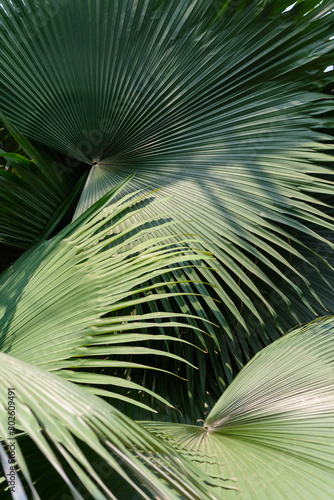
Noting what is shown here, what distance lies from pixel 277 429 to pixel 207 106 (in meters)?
1.11

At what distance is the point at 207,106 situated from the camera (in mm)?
1483

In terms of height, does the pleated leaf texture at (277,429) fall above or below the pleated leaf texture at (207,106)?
below

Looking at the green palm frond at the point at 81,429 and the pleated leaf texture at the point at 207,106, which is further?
the pleated leaf texture at the point at 207,106

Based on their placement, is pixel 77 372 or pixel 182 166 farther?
pixel 182 166

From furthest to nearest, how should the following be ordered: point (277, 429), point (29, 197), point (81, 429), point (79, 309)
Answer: point (29, 197) < point (79, 309) < point (277, 429) < point (81, 429)

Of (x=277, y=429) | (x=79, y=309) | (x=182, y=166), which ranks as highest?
(x=182, y=166)

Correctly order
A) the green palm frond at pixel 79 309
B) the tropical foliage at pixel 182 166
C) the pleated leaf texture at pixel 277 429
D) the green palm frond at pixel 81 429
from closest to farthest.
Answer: the green palm frond at pixel 81 429, the pleated leaf texture at pixel 277 429, the green palm frond at pixel 79 309, the tropical foliage at pixel 182 166

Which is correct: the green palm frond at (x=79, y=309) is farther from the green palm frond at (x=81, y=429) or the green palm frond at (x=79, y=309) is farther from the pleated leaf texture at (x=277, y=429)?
the green palm frond at (x=81, y=429)

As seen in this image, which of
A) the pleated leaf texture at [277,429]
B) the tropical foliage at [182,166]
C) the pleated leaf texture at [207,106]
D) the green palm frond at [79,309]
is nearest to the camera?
the pleated leaf texture at [277,429]

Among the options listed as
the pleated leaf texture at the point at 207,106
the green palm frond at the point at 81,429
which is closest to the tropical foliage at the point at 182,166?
the pleated leaf texture at the point at 207,106

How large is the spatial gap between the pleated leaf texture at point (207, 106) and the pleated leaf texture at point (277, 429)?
1.14 feet

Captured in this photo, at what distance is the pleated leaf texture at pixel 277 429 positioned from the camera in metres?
0.64

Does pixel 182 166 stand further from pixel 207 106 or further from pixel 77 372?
pixel 77 372

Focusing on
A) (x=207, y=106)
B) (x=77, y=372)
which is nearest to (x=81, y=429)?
(x=77, y=372)
